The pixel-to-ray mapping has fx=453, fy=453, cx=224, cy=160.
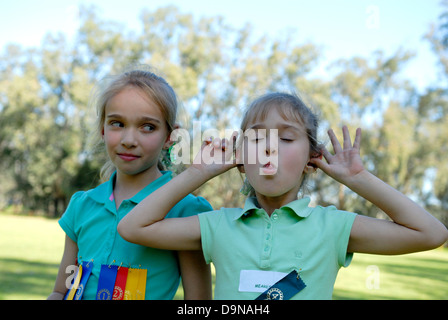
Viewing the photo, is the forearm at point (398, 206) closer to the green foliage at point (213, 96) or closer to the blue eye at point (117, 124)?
the blue eye at point (117, 124)

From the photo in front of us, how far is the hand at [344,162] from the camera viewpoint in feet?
6.15

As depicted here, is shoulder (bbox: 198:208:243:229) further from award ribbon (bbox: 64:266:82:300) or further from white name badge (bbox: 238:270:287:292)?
award ribbon (bbox: 64:266:82:300)

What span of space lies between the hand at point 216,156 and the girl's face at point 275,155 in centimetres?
10

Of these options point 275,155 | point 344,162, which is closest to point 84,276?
point 275,155

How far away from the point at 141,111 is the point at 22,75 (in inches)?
1365

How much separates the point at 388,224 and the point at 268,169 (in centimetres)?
52

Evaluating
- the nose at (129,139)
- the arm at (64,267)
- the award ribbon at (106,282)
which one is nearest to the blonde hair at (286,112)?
the nose at (129,139)

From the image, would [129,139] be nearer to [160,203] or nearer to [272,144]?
[160,203]

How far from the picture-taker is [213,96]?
2717 cm

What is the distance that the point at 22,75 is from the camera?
33.2 meters

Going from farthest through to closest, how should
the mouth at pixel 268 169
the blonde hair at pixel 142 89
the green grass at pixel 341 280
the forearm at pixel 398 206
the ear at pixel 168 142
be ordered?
the green grass at pixel 341 280 → the ear at pixel 168 142 → the blonde hair at pixel 142 89 → the mouth at pixel 268 169 → the forearm at pixel 398 206

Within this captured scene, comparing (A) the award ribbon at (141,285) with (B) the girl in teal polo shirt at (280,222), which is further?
(A) the award ribbon at (141,285)
